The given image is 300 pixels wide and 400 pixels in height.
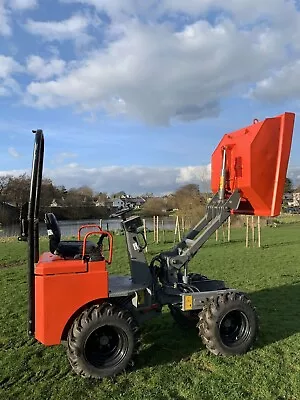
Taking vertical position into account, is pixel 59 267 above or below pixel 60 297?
above

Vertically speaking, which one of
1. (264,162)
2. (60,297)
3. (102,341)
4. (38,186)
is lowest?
(102,341)

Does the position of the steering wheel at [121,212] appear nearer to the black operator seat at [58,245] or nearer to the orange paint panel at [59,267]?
the black operator seat at [58,245]

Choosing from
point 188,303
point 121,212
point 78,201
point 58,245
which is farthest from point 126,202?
point 78,201

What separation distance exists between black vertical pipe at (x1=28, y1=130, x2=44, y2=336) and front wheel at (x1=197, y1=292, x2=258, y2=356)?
228 centimetres

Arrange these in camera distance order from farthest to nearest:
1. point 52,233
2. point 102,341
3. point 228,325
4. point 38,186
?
point 228,325 → point 52,233 → point 38,186 → point 102,341

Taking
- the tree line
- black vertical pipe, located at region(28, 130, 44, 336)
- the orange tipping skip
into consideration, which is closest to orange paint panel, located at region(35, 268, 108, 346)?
black vertical pipe, located at region(28, 130, 44, 336)

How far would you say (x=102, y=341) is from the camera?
5367 mm

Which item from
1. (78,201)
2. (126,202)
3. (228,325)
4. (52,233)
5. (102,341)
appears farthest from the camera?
(78,201)

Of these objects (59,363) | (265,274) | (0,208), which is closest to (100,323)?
(59,363)

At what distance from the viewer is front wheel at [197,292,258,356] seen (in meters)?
5.69

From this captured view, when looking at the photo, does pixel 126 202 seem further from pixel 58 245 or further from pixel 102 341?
pixel 102 341

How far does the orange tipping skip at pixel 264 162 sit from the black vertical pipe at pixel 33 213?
9.43 feet

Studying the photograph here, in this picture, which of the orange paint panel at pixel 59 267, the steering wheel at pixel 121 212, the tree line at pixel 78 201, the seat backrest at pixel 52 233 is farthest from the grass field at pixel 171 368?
the tree line at pixel 78 201

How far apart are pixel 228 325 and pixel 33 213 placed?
3.14 metres
